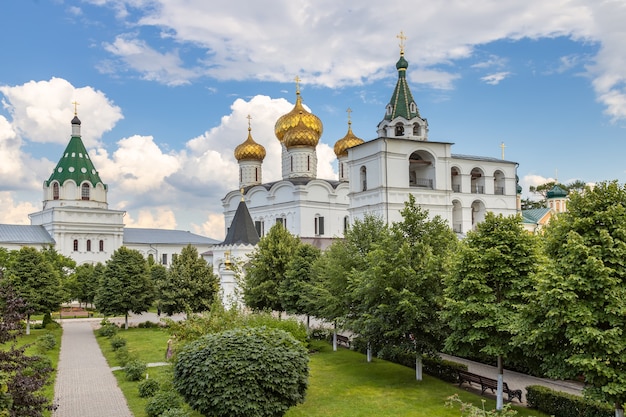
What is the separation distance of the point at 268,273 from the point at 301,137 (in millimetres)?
23306

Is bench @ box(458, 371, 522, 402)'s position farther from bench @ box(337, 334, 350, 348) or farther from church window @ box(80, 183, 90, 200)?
church window @ box(80, 183, 90, 200)

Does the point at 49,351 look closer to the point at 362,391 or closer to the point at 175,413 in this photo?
the point at 175,413

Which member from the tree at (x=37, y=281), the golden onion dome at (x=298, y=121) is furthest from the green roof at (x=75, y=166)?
the tree at (x=37, y=281)

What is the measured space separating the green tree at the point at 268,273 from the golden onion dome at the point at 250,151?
90.5ft

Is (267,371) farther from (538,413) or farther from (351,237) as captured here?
(351,237)

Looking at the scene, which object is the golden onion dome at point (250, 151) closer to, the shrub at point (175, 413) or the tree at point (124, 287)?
the tree at point (124, 287)

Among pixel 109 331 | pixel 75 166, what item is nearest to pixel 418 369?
pixel 109 331

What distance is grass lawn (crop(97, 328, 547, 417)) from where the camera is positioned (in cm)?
1516

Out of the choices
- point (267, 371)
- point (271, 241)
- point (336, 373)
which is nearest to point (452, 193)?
point (271, 241)

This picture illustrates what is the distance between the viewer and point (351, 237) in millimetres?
23469

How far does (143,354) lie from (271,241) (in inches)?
333

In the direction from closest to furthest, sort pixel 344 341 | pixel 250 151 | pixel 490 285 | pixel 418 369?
pixel 490 285 → pixel 418 369 → pixel 344 341 → pixel 250 151

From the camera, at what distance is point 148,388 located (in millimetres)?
16812

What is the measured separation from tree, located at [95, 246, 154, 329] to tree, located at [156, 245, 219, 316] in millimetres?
1596
